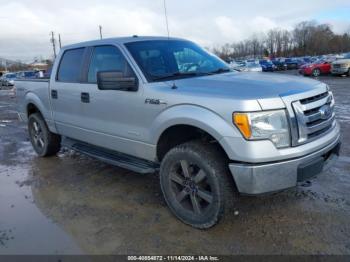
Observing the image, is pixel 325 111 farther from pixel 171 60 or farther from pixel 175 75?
pixel 171 60

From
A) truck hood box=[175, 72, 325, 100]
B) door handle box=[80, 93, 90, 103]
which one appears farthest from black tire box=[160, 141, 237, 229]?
door handle box=[80, 93, 90, 103]

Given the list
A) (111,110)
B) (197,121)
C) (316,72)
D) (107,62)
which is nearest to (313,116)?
(197,121)

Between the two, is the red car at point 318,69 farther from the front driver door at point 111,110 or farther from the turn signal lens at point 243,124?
the turn signal lens at point 243,124

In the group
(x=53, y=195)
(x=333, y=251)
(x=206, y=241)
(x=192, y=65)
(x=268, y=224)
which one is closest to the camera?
(x=333, y=251)

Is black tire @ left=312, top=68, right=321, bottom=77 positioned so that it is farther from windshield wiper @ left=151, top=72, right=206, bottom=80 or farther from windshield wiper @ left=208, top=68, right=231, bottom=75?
windshield wiper @ left=151, top=72, right=206, bottom=80

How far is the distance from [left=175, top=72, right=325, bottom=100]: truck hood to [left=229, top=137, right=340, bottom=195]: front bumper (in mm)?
584

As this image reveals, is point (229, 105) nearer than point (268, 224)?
Yes

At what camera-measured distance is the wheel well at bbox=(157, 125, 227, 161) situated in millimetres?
3584

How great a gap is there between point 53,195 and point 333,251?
→ 3.33 meters

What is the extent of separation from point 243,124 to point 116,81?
4.79 ft

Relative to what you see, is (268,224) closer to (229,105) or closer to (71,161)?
(229,105)

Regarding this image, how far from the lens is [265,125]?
3012 millimetres

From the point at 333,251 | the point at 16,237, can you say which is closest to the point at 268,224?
the point at 333,251

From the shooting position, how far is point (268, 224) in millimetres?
3539
